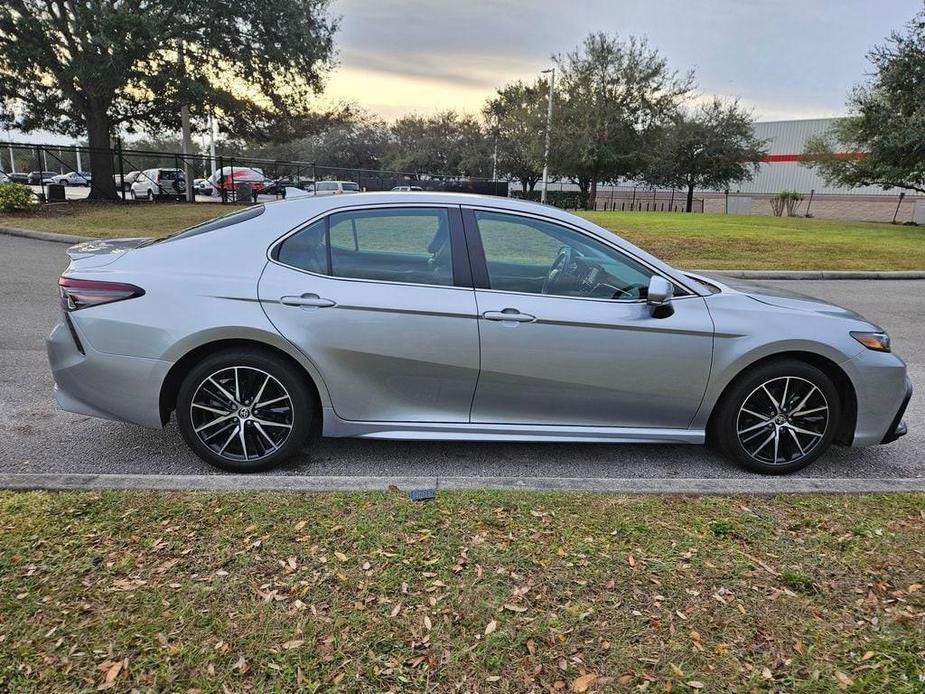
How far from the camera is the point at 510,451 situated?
169 inches

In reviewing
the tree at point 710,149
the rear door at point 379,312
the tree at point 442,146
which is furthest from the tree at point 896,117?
the tree at point 442,146

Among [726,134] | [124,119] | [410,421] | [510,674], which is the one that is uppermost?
[726,134]

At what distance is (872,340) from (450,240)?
2.62m

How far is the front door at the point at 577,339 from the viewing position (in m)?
3.71

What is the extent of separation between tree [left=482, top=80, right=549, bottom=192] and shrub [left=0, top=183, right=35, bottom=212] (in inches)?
1189

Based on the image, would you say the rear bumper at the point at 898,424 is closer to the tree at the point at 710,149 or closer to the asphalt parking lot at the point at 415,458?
the asphalt parking lot at the point at 415,458

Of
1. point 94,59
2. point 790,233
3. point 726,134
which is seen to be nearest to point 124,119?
point 94,59

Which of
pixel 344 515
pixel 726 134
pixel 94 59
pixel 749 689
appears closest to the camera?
pixel 749 689

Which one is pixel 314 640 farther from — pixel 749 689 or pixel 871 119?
pixel 871 119

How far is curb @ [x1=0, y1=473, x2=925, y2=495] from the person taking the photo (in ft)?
11.2

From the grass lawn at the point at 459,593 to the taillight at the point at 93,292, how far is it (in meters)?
1.08

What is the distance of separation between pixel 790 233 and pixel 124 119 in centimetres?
2453

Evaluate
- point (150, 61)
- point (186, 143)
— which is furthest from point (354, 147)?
point (150, 61)

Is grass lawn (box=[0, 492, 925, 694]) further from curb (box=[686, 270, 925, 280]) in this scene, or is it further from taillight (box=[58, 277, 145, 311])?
curb (box=[686, 270, 925, 280])
